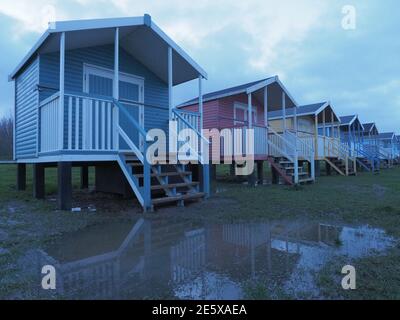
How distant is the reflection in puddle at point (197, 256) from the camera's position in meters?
2.58

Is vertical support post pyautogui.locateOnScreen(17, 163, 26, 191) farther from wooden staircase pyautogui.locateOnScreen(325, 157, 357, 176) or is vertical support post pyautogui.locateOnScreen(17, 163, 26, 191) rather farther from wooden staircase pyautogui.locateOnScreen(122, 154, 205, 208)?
wooden staircase pyautogui.locateOnScreen(325, 157, 357, 176)

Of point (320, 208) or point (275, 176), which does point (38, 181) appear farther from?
point (275, 176)

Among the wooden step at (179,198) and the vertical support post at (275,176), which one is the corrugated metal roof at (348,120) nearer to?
the vertical support post at (275,176)

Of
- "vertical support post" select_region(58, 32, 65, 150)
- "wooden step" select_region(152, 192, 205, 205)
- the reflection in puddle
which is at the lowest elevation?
the reflection in puddle

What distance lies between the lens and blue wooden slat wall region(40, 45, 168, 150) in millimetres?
7480

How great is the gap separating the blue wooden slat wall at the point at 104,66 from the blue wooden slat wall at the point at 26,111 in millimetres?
295

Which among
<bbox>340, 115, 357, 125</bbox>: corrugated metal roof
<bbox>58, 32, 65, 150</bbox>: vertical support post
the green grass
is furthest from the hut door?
<bbox>340, 115, 357, 125</bbox>: corrugated metal roof

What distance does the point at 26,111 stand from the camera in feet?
27.8

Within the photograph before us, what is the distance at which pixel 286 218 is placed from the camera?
5480 mm

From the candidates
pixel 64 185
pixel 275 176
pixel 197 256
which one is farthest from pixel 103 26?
pixel 275 176

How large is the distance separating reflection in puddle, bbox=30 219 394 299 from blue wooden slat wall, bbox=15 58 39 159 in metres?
4.67

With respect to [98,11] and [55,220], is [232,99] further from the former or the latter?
[55,220]
